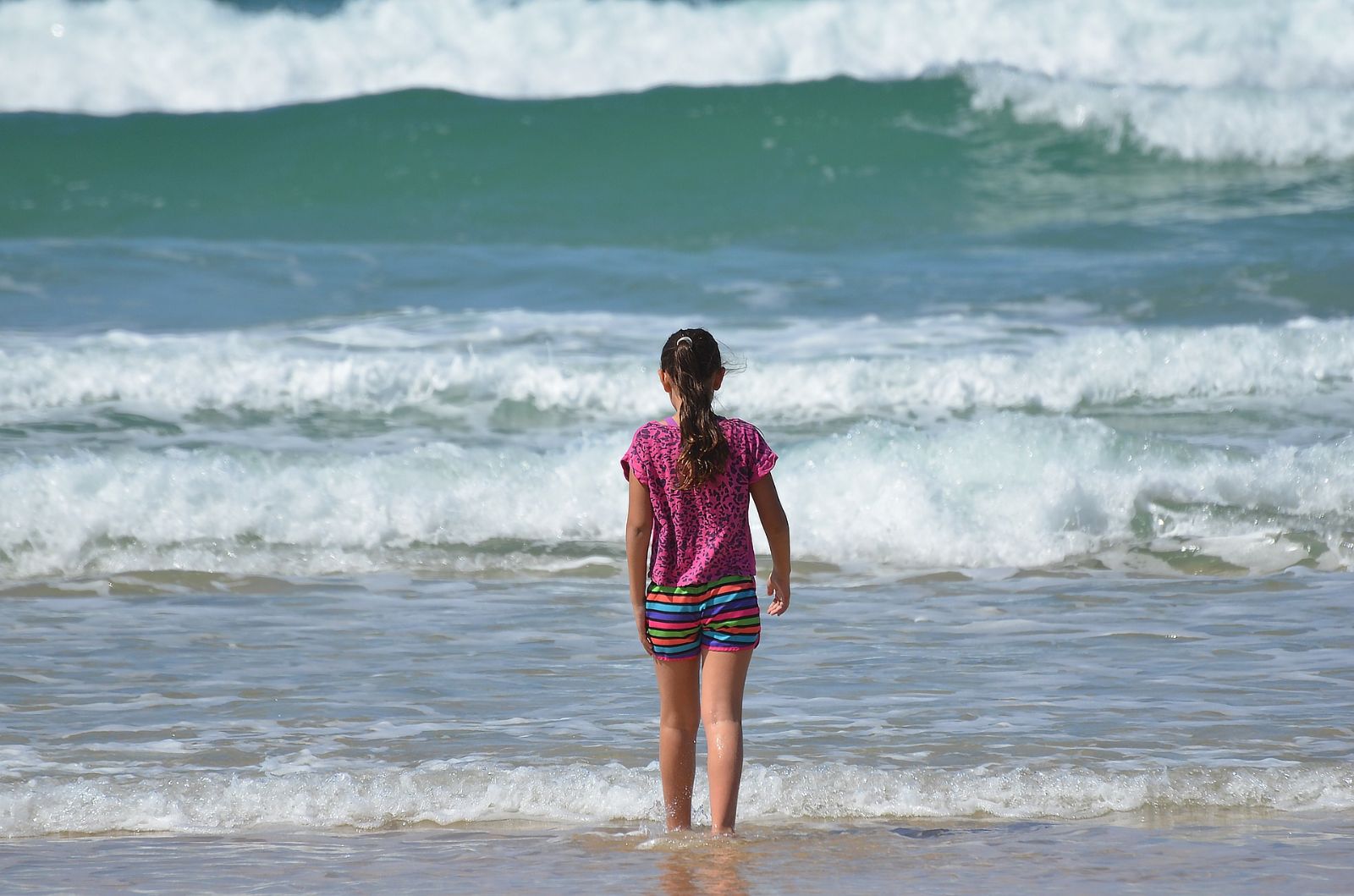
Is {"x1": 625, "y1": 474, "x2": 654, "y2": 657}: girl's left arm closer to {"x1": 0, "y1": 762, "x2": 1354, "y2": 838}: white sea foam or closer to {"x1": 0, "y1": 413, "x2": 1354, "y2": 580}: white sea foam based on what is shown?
{"x1": 0, "y1": 762, "x2": 1354, "y2": 838}: white sea foam

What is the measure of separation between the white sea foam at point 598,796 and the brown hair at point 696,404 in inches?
39.8

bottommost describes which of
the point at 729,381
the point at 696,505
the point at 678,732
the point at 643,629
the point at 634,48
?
the point at 678,732

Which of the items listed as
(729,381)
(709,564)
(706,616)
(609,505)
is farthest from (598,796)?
(729,381)

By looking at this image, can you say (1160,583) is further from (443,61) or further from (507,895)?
(443,61)

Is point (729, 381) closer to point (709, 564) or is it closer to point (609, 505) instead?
point (609, 505)

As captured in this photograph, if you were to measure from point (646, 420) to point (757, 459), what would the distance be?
618 cm

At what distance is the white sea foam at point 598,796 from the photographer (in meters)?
3.96

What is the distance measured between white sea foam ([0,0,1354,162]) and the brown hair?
17123 millimetres

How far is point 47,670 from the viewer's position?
17.9ft

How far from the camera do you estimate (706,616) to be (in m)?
3.69


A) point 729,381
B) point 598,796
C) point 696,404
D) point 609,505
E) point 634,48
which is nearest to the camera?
point 696,404

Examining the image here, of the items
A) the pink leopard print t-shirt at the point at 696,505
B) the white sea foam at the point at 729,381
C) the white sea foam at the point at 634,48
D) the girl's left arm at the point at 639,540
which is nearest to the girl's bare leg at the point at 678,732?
the girl's left arm at the point at 639,540

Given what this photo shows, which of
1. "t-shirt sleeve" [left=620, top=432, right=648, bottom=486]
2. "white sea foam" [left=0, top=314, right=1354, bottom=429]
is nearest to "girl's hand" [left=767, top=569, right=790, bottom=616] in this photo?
"t-shirt sleeve" [left=620, top=432, right=648, bottom=486]

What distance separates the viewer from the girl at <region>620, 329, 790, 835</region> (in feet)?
12.0
